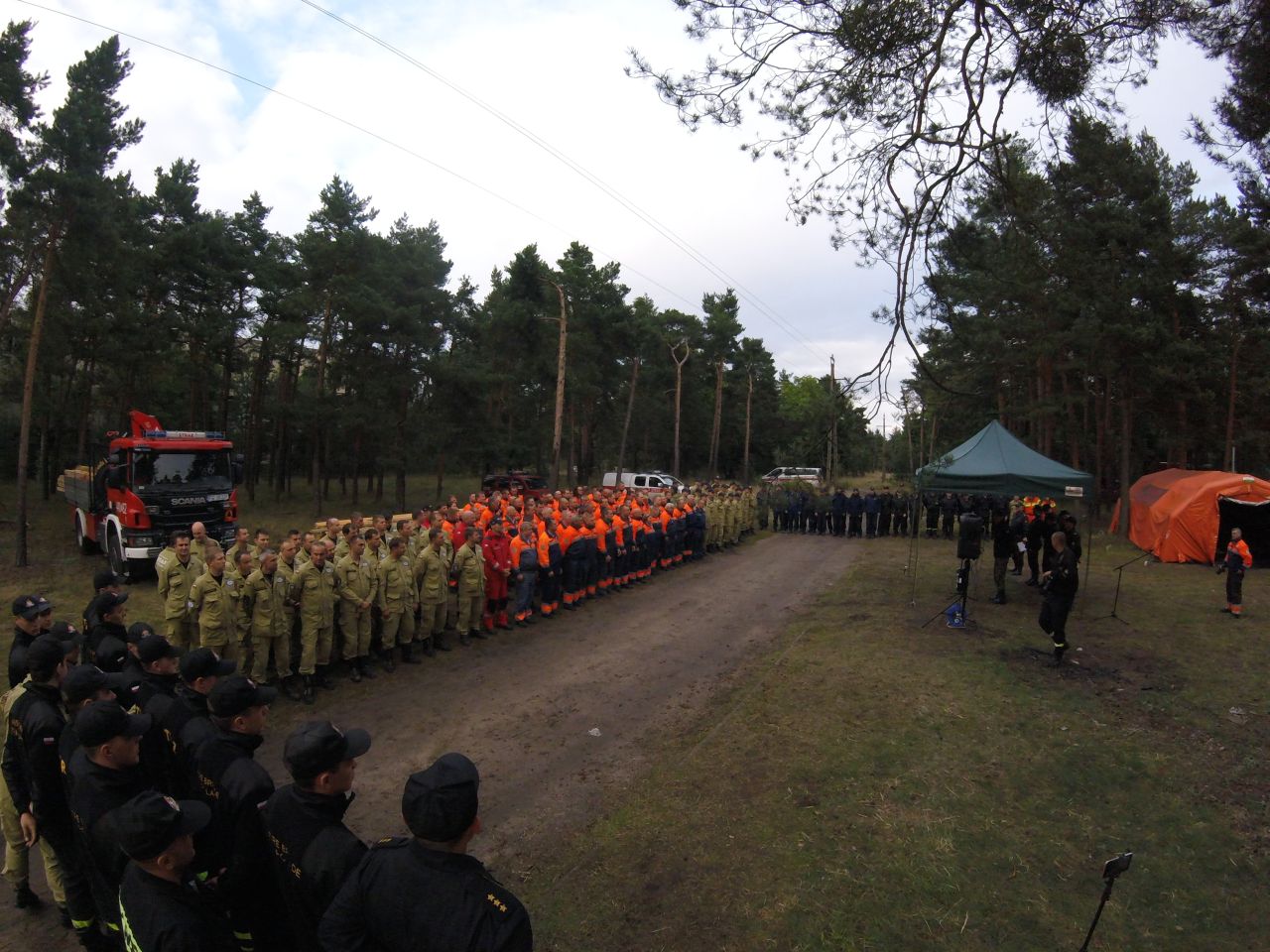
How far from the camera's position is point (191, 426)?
102ft

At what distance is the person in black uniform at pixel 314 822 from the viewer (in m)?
2.65

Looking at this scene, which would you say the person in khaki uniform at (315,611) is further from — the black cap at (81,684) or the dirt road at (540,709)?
the black cap at (81,684)

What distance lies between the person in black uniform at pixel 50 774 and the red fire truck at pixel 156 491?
1112cm

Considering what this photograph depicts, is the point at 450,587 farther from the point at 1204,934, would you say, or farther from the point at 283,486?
the point at 283,486

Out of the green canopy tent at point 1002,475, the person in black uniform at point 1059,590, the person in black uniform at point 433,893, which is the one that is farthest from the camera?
the green canopy tent at point 1002,475

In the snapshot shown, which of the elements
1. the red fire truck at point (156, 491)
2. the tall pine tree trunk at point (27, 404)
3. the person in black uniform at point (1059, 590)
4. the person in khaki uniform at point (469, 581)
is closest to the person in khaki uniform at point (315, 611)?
the person in khaki uniform at point (469, 581)

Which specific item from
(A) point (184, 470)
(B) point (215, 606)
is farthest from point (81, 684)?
(A) point (184, 470)

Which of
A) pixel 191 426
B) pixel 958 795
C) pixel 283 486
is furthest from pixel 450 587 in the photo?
pixel 283 486

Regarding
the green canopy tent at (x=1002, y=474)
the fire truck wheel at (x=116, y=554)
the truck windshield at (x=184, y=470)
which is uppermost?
the green canopy tent at (x=1002, y=474)

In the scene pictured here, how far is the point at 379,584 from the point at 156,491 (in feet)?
25.9

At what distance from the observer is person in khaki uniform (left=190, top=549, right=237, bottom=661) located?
755 centimetres

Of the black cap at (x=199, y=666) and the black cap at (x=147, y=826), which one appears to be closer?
the black cap at (x=147, y=826)

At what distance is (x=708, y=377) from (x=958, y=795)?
4675 cm

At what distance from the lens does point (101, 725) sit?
298 cm
